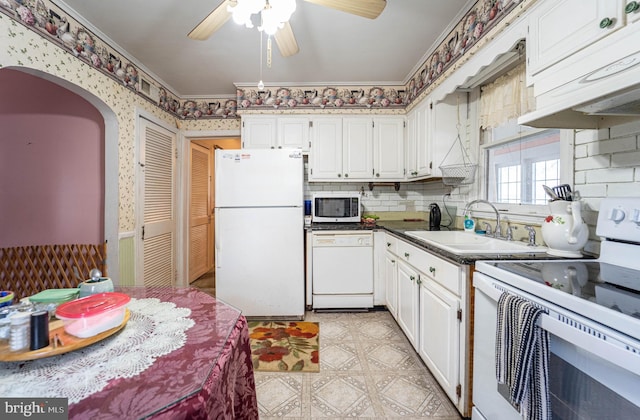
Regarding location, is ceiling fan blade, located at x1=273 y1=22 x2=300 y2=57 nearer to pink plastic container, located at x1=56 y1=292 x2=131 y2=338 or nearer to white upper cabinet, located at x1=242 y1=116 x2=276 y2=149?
white upper cabinet, located at x1=242 y1=116 x2=276 y2=149

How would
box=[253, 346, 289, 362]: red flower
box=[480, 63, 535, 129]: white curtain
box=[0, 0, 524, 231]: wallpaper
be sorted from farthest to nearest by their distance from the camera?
1. box=[253, 346, 289, 362]: red flower
2. box=[480, 63, 535, 129]: white curtain
3. box=[0, 0, 524, 231]: wallpaper

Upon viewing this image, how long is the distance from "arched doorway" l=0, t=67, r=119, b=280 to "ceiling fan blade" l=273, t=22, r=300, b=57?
76.2 inches

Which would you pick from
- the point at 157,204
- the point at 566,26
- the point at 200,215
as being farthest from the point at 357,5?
the point at 200,215

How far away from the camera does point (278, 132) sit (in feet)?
10.1

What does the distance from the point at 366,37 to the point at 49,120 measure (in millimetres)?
3009

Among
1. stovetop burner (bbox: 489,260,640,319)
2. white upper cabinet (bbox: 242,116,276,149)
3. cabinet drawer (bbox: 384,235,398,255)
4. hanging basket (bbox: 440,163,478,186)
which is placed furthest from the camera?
white upper cabinet (bbox: 242,116,276,149)

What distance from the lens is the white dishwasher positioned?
2.70 meters

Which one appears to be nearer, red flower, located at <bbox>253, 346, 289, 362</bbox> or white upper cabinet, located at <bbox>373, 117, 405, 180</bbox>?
red flower, located at <bbox>253, 346, 289, 362</bbox>

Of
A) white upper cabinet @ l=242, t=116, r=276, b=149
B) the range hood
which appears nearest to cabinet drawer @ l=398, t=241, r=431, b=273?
the range hood

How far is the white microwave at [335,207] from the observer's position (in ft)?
9.61

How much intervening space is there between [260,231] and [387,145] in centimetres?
176

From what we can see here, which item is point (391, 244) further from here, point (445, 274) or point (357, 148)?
point (357, 148)

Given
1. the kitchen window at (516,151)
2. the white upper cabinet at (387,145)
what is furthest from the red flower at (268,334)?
the kitchen window at (516,151)

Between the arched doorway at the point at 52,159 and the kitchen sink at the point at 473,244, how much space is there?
9.28ft
